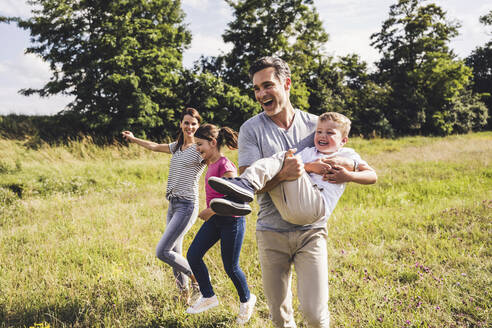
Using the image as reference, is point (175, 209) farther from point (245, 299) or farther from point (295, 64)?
point (295, 64)

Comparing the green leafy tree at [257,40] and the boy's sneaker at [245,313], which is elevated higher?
the green leafy tree at [257,40]

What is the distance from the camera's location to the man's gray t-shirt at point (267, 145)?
8.16ft

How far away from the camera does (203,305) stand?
3217 mm

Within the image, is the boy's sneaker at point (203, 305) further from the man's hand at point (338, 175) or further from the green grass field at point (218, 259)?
the man's hand at point (338, 175)

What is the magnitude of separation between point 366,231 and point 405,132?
27.4 meters

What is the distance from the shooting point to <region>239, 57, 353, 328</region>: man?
2402 mm

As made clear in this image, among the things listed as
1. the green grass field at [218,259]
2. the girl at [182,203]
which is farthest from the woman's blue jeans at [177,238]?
the green grass field at [218,259]

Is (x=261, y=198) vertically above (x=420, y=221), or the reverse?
(x=261, y=198)

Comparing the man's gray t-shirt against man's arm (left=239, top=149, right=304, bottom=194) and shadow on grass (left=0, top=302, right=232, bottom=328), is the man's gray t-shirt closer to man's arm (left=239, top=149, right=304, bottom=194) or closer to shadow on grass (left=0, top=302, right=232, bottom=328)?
man's arm (left=239, top=149, right=304, bottom=194)

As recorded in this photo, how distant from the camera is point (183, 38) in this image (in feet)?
71.6

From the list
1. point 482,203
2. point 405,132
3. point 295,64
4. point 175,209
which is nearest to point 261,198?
point 175,209

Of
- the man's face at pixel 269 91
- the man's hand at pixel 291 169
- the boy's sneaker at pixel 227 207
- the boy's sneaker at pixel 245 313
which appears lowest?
the boy's sneaker at pixel 245 313

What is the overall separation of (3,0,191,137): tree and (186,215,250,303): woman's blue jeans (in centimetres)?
1572

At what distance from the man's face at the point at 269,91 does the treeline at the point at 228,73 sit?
53.0 ft
